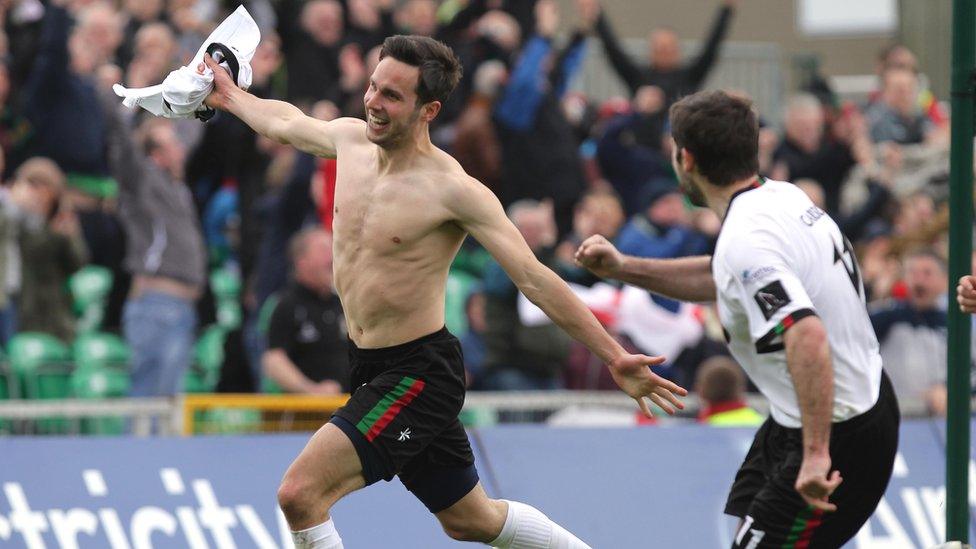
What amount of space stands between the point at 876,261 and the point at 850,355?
25.8 ft

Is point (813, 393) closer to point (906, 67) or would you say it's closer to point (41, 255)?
point (41, 255)

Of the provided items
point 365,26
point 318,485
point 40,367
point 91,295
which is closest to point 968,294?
point 318,485

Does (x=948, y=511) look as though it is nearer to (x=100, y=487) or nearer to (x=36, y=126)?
(x=100, y=487)

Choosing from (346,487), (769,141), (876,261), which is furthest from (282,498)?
(769,141)

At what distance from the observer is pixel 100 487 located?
27.2 ft

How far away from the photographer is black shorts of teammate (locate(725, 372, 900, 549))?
564 cm

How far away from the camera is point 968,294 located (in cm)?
620

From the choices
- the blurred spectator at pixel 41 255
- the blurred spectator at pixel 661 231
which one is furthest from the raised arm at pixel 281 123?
the blurred spectator at pixel 661 231

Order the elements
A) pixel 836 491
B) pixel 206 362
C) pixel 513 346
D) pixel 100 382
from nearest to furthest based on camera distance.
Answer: pixel 836 491 → pixel 100 382 → pixel 513 346 → pixel 206 362

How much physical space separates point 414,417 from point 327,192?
5.73 meters

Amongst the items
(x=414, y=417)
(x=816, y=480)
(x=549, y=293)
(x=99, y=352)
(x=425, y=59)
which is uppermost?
(x=425, y=59)

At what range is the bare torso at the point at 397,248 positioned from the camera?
6.63m

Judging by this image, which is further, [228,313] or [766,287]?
[228,313]

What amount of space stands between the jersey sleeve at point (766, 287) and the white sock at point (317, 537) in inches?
74.1
